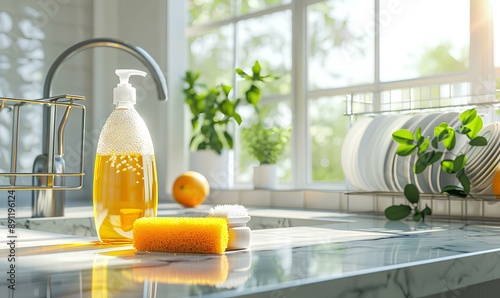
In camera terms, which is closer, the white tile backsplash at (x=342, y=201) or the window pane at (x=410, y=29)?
the white tile backsplash at (x=342, y=201)

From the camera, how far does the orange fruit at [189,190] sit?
2129 millimetres

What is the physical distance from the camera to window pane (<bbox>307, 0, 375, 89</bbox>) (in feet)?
7.34

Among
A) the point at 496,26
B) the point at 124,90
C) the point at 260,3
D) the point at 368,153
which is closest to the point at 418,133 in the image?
the point at 368,153

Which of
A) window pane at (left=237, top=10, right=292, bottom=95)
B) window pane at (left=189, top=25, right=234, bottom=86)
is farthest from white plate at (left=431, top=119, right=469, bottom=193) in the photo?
window pane at (left=189, top=25, right=234, bottom=86)

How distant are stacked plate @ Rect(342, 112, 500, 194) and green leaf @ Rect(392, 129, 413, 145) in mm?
91

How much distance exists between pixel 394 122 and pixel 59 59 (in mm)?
826

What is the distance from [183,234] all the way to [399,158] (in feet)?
2.94

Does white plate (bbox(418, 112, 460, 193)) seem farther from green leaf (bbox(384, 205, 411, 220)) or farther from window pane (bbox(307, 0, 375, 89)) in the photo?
window pane (bbox(307, 0, 375, 89))

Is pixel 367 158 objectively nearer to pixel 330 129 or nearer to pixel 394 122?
pixel 394 122

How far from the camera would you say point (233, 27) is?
2686 millimetres

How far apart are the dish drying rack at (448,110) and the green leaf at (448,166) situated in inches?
2.5

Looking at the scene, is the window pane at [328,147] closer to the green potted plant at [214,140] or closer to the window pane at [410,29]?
the green potted plant at [214,140]

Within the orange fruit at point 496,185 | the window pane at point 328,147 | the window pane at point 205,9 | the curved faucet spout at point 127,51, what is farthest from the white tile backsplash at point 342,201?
the window pane at point 328,147

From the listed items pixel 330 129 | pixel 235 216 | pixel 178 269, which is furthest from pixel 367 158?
pixel 330 129
